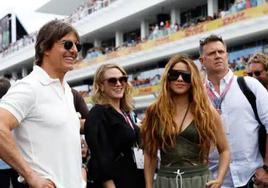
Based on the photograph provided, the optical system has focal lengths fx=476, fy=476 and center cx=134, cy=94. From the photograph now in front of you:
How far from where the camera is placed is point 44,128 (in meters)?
2.42

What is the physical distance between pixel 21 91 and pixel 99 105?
3.67ft

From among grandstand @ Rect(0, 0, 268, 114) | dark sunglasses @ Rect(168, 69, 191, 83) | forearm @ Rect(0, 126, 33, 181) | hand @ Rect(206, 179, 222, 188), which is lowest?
hand @ Rect(206, 179, 222, 188)

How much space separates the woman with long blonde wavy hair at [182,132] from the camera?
9.96 feet

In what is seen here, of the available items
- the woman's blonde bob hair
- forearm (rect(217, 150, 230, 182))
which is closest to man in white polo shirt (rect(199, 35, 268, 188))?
forearm (rect(217, 150, 230, 182))

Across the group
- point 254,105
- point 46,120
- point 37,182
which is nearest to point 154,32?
point 254,105

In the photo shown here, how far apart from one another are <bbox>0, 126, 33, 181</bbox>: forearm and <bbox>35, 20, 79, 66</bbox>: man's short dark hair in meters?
0.58

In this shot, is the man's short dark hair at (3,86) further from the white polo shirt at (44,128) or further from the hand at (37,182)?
the hand at (37,182)

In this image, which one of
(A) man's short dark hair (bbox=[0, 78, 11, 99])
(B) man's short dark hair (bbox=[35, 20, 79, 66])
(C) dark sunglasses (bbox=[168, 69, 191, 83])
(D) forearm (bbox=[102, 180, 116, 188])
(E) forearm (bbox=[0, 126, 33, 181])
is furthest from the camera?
(A) man's short dark hair (bbox=[0, 78, 11, 99])

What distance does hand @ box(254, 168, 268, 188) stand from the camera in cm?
342

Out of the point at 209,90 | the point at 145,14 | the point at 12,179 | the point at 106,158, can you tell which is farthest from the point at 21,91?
the point at 145,14

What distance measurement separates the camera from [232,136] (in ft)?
11.4

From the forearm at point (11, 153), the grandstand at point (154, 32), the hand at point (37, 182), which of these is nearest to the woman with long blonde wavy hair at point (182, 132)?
the hand at point (37, 182)

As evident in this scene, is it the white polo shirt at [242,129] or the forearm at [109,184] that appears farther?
the white polo shirt at [242,129]

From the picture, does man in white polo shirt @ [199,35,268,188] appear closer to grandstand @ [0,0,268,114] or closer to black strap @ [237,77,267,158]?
black strap @ [237,77,267,158]
